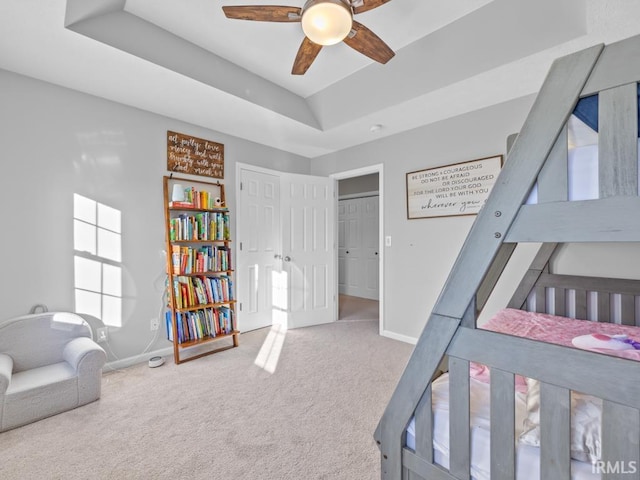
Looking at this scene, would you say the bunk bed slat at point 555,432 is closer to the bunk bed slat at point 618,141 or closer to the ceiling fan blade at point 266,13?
the bunk bed slat at point 618,141

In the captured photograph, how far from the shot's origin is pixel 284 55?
240 centimetres

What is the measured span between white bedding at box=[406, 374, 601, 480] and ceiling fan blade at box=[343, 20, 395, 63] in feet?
6.04

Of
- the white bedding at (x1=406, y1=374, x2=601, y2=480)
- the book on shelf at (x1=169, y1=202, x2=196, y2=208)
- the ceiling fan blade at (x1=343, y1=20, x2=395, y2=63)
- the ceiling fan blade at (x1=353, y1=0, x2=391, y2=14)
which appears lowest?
the white bedding at (x1=406, y1=374, x2=601, y2=480)

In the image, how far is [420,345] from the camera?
0.96 meters

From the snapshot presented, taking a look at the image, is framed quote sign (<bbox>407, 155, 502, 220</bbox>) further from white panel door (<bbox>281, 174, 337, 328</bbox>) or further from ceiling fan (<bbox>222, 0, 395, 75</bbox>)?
ceiling fan (<bbox>222, 0, 395, 75</bbox>)

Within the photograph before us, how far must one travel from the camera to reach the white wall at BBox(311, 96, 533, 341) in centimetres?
262

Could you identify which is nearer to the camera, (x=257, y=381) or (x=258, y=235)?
(x=257, y=381)

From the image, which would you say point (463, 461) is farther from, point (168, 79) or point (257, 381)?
point (168, 79)

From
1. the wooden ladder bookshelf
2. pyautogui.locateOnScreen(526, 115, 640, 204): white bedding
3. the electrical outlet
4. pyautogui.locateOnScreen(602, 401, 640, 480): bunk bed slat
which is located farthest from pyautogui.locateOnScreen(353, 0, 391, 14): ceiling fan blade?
the electrical outlet

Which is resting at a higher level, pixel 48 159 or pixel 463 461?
pixel 48 159

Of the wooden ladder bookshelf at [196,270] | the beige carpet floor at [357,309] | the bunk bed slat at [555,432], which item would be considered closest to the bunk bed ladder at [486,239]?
the bunk bed slat at [555,432]

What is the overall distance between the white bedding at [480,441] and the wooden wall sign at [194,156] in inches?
114

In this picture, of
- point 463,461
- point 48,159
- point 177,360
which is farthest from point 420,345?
point 48,159

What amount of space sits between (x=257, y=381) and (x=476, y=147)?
284cm
